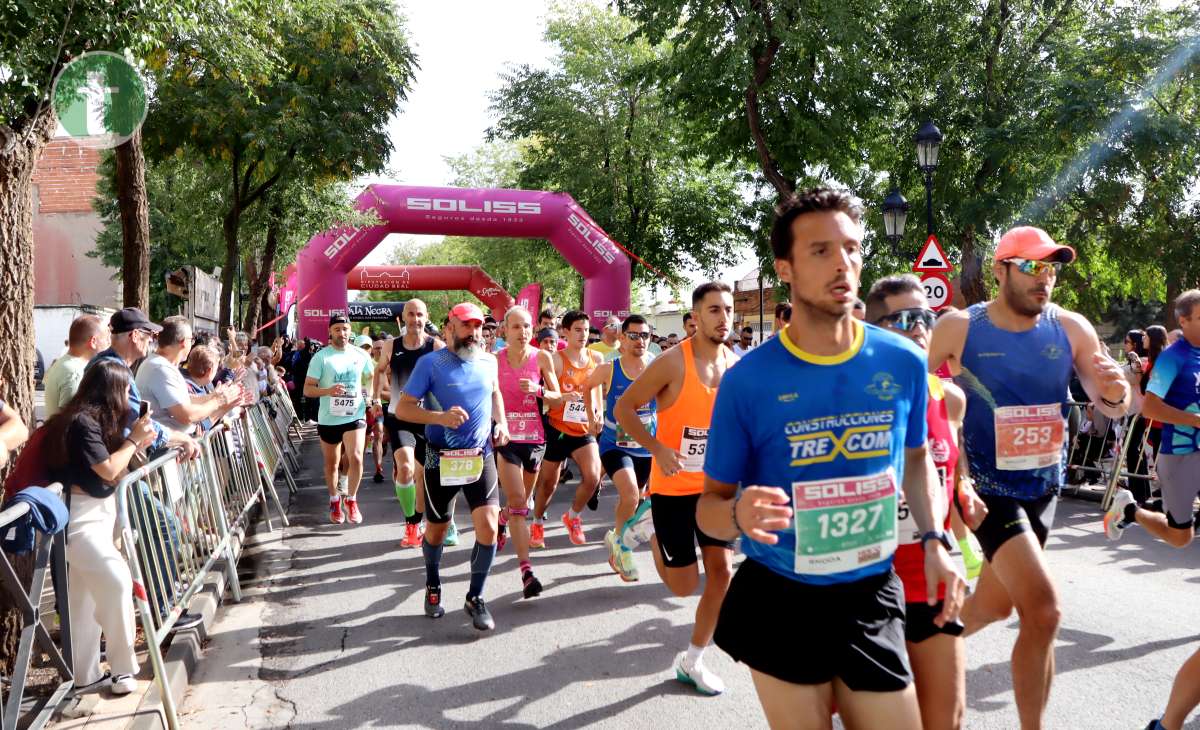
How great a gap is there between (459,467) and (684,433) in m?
1.65

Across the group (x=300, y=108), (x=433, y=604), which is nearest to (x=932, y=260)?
(x=433, y=604)

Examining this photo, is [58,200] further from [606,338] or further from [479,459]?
[479,459]

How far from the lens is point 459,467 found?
6082mm

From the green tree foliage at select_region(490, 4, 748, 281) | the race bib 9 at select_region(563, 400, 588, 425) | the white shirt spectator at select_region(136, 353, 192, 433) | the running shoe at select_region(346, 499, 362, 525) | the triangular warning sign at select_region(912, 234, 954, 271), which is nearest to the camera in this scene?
the white shirt spectator at select_region(136, 353, 192, 433)

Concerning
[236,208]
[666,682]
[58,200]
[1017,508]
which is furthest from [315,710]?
[58,200]

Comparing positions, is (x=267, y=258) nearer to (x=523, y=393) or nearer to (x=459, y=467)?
(x=523, y=393)

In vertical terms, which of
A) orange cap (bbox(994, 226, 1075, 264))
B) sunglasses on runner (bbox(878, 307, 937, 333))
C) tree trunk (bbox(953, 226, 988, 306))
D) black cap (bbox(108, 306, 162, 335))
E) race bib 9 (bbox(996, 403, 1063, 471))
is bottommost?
race bib 9 (bbox(996, 403, 1063, 471))

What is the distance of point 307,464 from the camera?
15328 mm

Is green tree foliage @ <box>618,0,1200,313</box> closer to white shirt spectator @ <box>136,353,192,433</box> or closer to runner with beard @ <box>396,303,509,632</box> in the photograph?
runner with beard @ <box>396,303,509,632</box>

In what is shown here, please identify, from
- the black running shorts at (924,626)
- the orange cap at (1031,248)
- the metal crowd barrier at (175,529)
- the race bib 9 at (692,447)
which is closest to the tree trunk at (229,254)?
the metal crowd barrier at (175,529)

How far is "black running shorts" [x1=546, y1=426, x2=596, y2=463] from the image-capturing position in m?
8.17

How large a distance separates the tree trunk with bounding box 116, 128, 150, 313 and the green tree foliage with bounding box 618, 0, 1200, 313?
9.63 m

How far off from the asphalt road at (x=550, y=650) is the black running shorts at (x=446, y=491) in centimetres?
67

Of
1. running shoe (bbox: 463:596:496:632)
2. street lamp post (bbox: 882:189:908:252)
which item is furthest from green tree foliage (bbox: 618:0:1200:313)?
running shoe (bbox: 463:596:496:632)
